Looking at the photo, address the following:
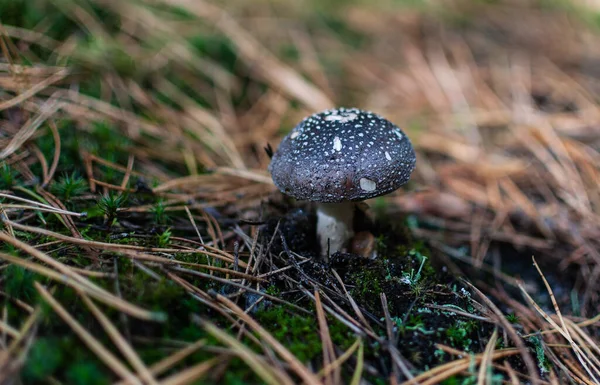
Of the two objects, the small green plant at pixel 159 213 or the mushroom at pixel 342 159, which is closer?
the mushroom at pixel 342 159

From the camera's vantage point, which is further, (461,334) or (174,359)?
(461,334)

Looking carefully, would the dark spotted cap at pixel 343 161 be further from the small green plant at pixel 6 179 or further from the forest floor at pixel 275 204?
the small green plant at pixel 6 179

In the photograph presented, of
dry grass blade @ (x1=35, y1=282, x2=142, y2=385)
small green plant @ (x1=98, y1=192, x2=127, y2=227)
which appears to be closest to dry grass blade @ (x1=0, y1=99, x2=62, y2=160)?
small green plant @ (x1=98, y1=192, x2=127, y2=227)

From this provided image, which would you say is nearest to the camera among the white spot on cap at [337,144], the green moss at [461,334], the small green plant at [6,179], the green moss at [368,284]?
the green moss at [461,334]

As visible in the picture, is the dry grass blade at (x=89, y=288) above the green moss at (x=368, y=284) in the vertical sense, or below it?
above

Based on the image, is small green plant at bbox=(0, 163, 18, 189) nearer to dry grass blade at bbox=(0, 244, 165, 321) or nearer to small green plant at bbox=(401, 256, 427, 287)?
dry grass blade at bbox=(0, 244, 165, 321)

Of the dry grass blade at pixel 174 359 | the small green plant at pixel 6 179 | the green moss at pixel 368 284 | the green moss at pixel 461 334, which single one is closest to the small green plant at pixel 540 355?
the green moss at pixel 461 334

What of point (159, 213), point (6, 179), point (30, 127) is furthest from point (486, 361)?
point (30, 127)

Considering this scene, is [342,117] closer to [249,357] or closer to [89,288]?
[249,357]
